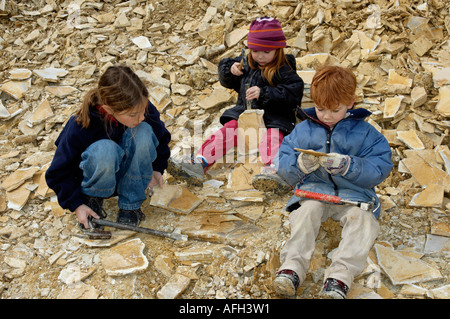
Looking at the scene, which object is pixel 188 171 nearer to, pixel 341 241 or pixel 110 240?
pixel 110 240

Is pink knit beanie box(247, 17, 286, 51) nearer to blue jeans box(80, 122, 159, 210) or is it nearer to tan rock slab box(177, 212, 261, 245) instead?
blue jeans box(80, 122, 159, 210)

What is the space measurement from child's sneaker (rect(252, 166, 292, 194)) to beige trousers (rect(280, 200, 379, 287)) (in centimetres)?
45

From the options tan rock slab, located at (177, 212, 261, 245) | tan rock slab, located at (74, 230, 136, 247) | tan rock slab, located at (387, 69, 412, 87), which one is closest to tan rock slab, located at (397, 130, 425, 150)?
tan rock slab, located at (387, 69, 412, 87)

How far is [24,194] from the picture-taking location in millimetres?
3844

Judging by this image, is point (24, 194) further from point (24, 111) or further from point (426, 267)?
point (426, 267)

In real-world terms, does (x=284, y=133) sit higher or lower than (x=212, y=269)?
higher

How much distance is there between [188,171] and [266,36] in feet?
4.99

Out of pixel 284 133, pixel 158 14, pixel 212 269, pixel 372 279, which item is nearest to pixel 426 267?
pixel 372 279

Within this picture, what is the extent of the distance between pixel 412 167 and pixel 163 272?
264cm

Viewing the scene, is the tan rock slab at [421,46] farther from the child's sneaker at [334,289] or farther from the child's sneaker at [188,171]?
the child's sneaker at [334,289]

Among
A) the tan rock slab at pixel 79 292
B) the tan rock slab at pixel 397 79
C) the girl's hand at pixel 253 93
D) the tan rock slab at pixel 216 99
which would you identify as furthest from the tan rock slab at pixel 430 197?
the tan rock slab at pixel 79 292

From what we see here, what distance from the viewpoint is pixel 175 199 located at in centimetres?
378

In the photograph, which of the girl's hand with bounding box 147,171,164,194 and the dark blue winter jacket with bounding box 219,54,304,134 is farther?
the dark blue winter jacket with bounding box 219,54,304,134

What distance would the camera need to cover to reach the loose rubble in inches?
Result: 117
